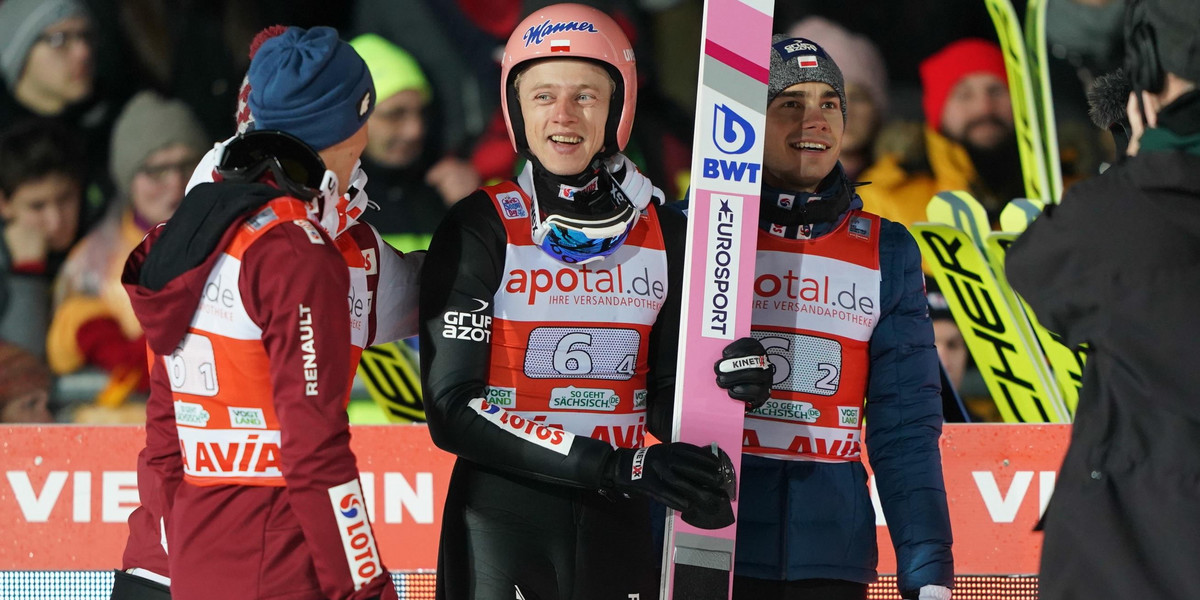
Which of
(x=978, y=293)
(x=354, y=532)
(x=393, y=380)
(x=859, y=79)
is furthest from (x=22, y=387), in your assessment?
(x=978, y=293)

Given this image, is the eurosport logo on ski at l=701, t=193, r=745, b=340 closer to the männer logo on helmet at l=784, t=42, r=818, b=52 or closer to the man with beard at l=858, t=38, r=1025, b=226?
the männer logo on helmet at l=784, t=42, r=818, b=52

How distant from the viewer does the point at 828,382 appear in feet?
8.36

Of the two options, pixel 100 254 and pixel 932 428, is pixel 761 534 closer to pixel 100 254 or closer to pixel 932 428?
pixel 932 428

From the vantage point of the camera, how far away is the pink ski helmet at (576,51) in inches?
98.3

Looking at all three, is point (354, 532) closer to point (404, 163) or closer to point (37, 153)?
point (404, 163)

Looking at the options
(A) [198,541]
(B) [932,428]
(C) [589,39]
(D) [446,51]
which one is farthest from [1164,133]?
(D) [446,51]

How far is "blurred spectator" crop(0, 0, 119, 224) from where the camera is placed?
4.31m

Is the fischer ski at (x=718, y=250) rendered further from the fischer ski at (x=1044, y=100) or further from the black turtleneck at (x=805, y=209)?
the fischer ski at (x=1044, y=100)

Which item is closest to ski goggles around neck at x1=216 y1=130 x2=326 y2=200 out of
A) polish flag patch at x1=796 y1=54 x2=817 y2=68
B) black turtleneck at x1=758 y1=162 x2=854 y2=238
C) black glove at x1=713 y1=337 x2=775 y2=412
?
black glove at x1=713 y1=337 x2=775 y2=412

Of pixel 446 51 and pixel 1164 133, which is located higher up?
pixel 446 51

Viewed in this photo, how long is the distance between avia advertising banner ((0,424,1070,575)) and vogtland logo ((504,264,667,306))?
173cm

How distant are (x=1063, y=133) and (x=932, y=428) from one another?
2.13 m

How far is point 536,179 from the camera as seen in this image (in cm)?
251

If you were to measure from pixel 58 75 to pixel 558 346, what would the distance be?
9.08 ft
